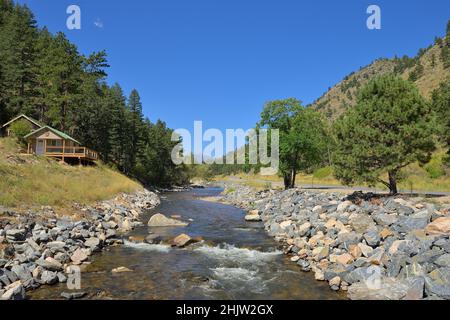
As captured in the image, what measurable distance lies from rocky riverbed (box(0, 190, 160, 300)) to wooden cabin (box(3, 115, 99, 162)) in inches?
1017

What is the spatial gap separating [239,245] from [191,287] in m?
7.88

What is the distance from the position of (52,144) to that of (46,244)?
38.9 meters

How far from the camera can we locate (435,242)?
13.7 metres

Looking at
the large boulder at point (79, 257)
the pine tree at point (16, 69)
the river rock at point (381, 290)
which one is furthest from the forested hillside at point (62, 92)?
the river rock at point (381, 290)

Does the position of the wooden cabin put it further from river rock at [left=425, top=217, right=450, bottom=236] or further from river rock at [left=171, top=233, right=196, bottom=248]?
river rock at [left=425, top=217, right=450, bottom=236]

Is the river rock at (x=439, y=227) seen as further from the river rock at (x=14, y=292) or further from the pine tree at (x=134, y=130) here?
the pine tree at (x=134, y=130)

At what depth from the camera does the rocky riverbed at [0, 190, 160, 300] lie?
12945mm

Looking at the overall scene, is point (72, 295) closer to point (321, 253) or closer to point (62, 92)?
point (321, 253)

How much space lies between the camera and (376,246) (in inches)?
633

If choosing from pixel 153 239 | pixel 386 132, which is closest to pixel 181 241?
pixel 153 239

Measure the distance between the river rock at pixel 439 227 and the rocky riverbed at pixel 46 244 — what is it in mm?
15071

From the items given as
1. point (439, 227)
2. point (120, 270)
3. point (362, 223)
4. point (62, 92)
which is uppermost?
point (62, 92)
